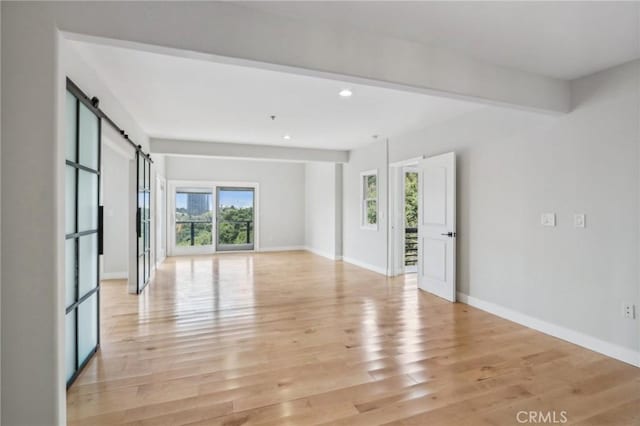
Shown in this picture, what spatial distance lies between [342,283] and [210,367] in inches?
128

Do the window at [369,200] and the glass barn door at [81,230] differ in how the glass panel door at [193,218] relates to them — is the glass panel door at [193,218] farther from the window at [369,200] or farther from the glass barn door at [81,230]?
the glass barn door at [81,230]

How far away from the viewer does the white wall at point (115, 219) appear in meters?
5.82

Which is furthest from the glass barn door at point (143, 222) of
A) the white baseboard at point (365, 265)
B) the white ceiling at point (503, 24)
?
the white baseboard at point (365, 265)

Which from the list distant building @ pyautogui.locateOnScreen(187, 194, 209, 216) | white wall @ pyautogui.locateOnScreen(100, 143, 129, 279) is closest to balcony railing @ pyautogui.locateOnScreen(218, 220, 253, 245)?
distant building @ pyautogui.locateOnScreen(187, 194, 209, 216)

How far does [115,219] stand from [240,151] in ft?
8.44

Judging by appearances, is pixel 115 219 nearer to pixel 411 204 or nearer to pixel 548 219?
pixel 411 204

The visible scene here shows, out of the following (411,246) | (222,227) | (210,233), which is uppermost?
(222,227)

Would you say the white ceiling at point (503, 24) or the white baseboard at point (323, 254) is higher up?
the white ceiling at point (503, 24)

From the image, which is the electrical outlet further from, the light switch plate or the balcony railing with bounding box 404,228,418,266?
the balcony railing with bounding box 404,228,418,266

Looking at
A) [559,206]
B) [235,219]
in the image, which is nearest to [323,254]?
[235,219]

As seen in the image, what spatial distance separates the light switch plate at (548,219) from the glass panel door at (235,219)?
7.64 meters

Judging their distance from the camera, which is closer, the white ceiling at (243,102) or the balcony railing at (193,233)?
the white ceiling at (243,102)

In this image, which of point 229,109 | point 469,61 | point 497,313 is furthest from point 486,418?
point 229,109

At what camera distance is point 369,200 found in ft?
23.0
